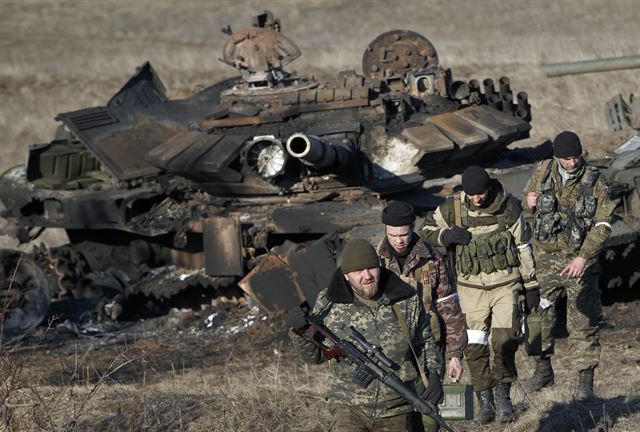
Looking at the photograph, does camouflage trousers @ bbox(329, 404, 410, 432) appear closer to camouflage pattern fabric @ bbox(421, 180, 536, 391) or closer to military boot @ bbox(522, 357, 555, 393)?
camouflage pattern fabric @ bbox(421, 180, 536, 391)

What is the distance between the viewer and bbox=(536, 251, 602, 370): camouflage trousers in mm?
9875

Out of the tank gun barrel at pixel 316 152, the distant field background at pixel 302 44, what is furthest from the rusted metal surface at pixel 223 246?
the distant field background at pixel 302 44

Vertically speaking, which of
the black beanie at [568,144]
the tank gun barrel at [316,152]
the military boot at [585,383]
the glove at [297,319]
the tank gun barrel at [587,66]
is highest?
the tank gun barrel at [587,66]

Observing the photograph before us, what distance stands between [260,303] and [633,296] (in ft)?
12.3

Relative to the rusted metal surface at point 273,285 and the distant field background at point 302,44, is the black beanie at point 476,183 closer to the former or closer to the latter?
the rusted metal surface at point 273,285

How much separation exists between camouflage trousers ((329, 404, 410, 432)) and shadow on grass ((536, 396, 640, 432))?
6.18ft

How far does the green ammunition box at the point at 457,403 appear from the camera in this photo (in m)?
7.43

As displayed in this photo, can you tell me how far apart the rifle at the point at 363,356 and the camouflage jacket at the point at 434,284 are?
86 cm

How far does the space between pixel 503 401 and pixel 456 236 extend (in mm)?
1182

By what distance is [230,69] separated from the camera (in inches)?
1185

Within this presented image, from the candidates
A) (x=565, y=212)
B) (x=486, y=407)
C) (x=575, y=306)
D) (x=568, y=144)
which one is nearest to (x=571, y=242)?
(x=565, y=212)

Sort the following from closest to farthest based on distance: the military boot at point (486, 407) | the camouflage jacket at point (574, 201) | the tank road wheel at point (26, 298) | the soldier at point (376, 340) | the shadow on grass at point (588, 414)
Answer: the soldier at point (376, 340) < the shadow on grass at point (588, 414) < the military boot at point (486, 407) < the camouflage jacket at point (574, 201) < the tank road wheel at point (26, 298)

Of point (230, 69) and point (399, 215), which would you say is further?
point (230, 69)

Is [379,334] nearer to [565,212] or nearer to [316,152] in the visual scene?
[565,212]
